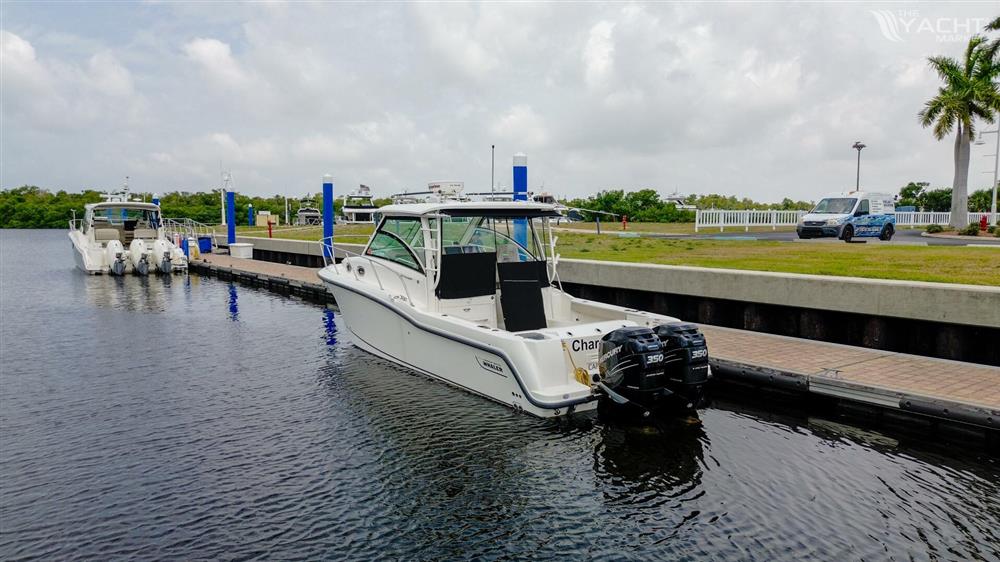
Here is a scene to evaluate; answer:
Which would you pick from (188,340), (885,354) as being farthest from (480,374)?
(188,340)

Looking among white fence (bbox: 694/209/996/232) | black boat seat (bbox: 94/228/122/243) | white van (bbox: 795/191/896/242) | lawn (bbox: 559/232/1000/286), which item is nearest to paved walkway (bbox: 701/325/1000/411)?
lawn (bbox: 559/232/1000/286)

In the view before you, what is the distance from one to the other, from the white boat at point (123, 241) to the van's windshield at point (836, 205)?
23.9 meters

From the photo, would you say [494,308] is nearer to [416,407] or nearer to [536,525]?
[416,407]

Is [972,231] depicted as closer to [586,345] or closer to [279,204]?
[586,345]

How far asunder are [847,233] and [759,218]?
1030 cm

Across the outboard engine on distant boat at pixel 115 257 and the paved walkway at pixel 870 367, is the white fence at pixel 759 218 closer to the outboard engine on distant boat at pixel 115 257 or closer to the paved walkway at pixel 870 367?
the paved walkway at pixel 870 367

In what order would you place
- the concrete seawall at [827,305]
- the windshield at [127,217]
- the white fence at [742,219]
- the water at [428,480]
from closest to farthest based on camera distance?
the water at [428,480]
the concrete seawall at [827,305]
the windshield at [127,217]
the white fence at [742,219]

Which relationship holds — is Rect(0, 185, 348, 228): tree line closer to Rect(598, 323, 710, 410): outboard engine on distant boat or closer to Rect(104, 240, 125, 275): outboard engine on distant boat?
Rect(104, 240, 125, 275): outboard engine on distant boat

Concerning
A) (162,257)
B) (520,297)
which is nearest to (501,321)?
(520,297)

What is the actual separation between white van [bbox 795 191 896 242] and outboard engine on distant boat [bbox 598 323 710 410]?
633 inches

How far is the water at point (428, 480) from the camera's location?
17.5ft

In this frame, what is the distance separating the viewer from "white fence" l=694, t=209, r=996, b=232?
28797 mm

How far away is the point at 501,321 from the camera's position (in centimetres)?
998

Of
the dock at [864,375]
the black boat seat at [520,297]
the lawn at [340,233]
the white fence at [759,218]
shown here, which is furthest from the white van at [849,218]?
the lawn at [340,233]
